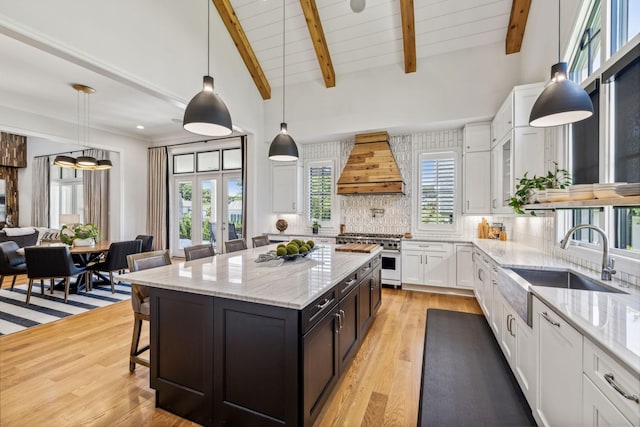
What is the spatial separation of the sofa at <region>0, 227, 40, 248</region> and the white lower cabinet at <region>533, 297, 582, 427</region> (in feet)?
31.9

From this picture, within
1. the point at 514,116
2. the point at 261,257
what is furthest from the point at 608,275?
the point at 261,257

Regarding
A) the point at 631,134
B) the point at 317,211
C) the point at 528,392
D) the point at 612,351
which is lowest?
the point at 528,392

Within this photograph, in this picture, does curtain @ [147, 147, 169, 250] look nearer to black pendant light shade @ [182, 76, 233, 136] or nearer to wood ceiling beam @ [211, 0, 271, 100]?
wood ceiling beam @ [211, 0, 271, 100]

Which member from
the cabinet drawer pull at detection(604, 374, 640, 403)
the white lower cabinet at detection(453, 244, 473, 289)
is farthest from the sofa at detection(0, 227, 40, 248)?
the cabinet drawer pull at detection(604, 374, 640, 403)

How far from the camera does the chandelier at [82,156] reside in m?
4.53

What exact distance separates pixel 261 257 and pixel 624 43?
3202 millimetres

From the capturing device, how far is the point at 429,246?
4.63 m

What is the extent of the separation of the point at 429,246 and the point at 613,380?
3754mm

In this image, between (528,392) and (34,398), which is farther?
(34,398)

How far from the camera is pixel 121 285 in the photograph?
512 centimetres

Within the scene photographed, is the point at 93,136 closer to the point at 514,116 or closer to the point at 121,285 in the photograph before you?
the point at 121,285

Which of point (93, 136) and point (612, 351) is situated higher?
point (93, 136)

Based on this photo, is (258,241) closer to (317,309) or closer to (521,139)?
(317,309)

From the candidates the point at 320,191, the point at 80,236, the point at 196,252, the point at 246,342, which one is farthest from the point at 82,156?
the point at 246,342
